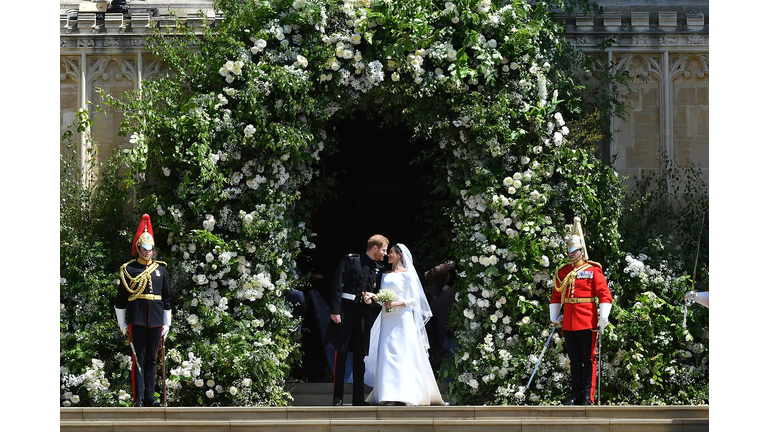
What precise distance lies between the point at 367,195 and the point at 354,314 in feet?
15.2

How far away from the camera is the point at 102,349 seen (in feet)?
36.6

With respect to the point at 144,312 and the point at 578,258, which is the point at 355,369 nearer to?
the point at 144,312

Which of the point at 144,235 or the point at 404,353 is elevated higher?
the point at 144,235

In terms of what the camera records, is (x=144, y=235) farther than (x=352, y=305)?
No

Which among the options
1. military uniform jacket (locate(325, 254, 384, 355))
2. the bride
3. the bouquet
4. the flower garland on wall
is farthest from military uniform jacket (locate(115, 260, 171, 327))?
the bride

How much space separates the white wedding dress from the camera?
1035cm

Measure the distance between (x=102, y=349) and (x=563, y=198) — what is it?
5221 millimetres

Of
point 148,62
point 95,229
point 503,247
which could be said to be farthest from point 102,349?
point 503,247

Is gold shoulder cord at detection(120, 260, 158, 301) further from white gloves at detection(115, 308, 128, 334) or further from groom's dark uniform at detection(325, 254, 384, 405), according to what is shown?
groom's dark uniform at detection(325, 254, 384, 405)

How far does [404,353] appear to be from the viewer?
1043 cm

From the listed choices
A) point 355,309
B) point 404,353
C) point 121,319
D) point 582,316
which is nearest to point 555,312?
point 582,316

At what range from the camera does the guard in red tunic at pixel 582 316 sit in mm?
10078

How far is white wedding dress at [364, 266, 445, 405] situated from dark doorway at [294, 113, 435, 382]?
4036 millimetres

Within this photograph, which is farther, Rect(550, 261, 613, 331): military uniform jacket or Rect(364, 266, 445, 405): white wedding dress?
Rect(364, 266, 445, 405): white wedding dress
